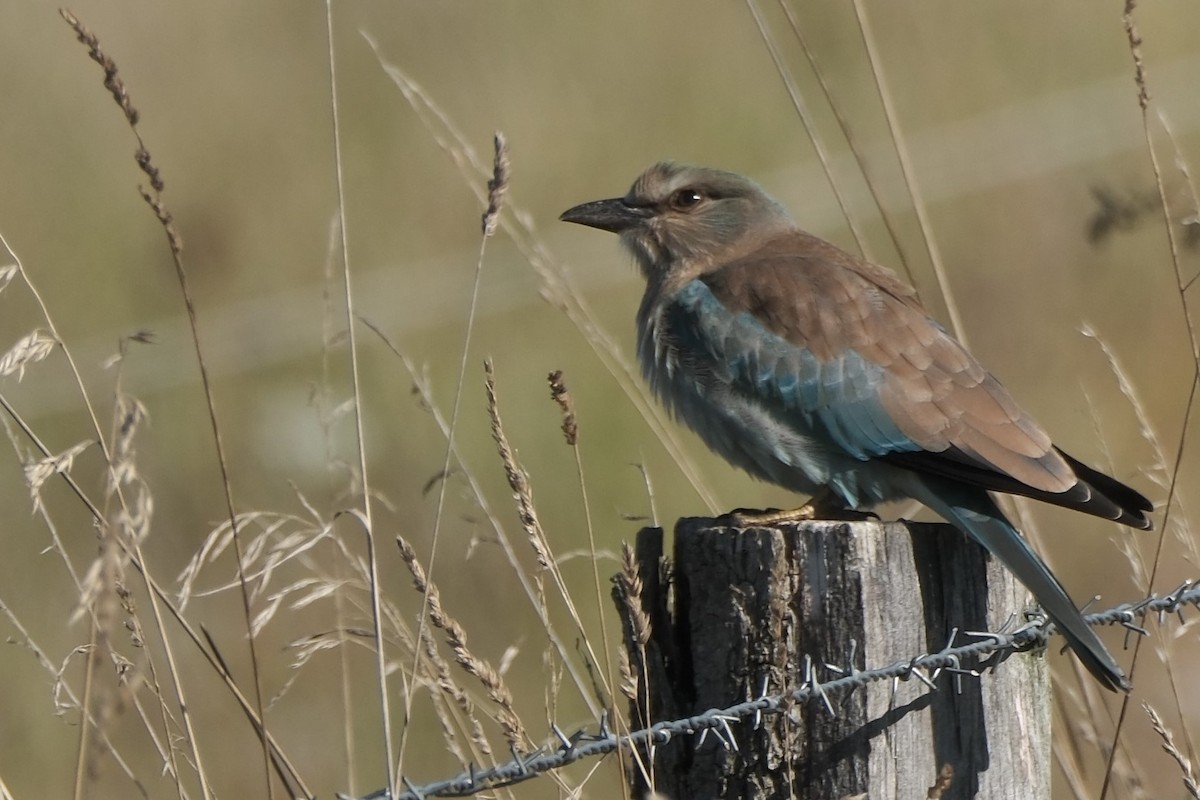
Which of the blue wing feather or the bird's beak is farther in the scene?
the bird's beak

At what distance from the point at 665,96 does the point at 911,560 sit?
790cm

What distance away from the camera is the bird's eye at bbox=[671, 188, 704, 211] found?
4664mm

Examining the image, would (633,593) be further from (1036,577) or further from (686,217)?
(686,217)

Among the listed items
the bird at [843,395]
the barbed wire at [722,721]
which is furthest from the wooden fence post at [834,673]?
the bird at [843,395]

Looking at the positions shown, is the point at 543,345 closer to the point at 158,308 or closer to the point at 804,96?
the point at 158,308

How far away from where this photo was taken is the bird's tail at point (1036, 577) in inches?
109

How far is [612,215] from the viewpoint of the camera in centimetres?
465

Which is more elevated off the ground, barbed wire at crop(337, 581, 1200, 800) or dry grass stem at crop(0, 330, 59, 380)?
dry grass stem at crop(0, 330, 59, 380)

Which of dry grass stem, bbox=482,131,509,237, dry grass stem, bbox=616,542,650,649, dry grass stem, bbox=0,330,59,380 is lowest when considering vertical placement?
dry grass stem, bbox=616,542,650,649

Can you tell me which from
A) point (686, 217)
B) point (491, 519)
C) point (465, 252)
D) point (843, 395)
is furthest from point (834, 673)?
point (465, 252)

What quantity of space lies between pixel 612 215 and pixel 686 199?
0.22m

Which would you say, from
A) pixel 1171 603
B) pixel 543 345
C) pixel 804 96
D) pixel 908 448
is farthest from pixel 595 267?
pixel 1171 603

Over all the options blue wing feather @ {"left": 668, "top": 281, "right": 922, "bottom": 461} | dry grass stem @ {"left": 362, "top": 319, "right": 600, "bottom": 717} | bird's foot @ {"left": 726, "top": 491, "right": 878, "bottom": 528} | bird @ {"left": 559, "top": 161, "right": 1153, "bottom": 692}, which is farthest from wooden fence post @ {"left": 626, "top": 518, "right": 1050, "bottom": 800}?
blue wing feather @ {"left": 668, "top": 281, "right": 922, "bottom": 461}

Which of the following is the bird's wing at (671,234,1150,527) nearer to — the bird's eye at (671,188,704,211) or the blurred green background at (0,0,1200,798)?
the bird's eye at (671,188,704,211)
